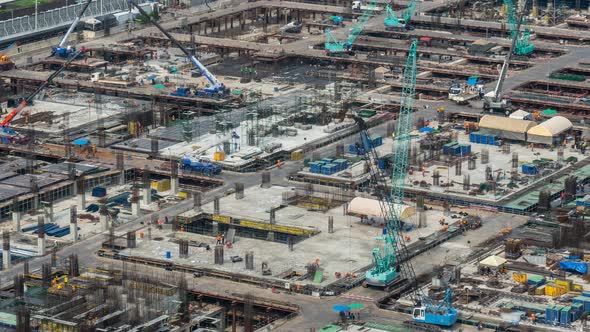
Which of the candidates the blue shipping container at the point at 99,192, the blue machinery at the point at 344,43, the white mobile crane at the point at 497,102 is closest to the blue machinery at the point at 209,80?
the blue machinery at the point at 344,43

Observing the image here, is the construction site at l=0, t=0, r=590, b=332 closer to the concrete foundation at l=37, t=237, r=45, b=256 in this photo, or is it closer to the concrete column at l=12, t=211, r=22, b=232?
the concrete foundation at l=37, t=237, r=45, b=256

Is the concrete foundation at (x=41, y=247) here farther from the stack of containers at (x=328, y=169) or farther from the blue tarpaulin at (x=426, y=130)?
the blue tarpaulin at (x=426, y=130)

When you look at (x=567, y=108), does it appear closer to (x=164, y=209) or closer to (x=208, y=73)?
(x=208, y=73)

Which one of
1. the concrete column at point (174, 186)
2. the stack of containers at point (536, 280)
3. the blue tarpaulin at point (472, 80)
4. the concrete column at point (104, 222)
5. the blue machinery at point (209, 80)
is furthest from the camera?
the blue tarpaulin at point (472, 80)

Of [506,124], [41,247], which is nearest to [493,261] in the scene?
[41,247]

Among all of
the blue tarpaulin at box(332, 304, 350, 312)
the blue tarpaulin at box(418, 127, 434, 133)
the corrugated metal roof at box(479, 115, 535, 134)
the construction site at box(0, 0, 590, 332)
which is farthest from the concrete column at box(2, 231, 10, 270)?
the corrugated metal roof at box(479, 115, 535, 134)

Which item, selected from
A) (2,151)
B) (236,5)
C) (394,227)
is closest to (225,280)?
(394,227)
